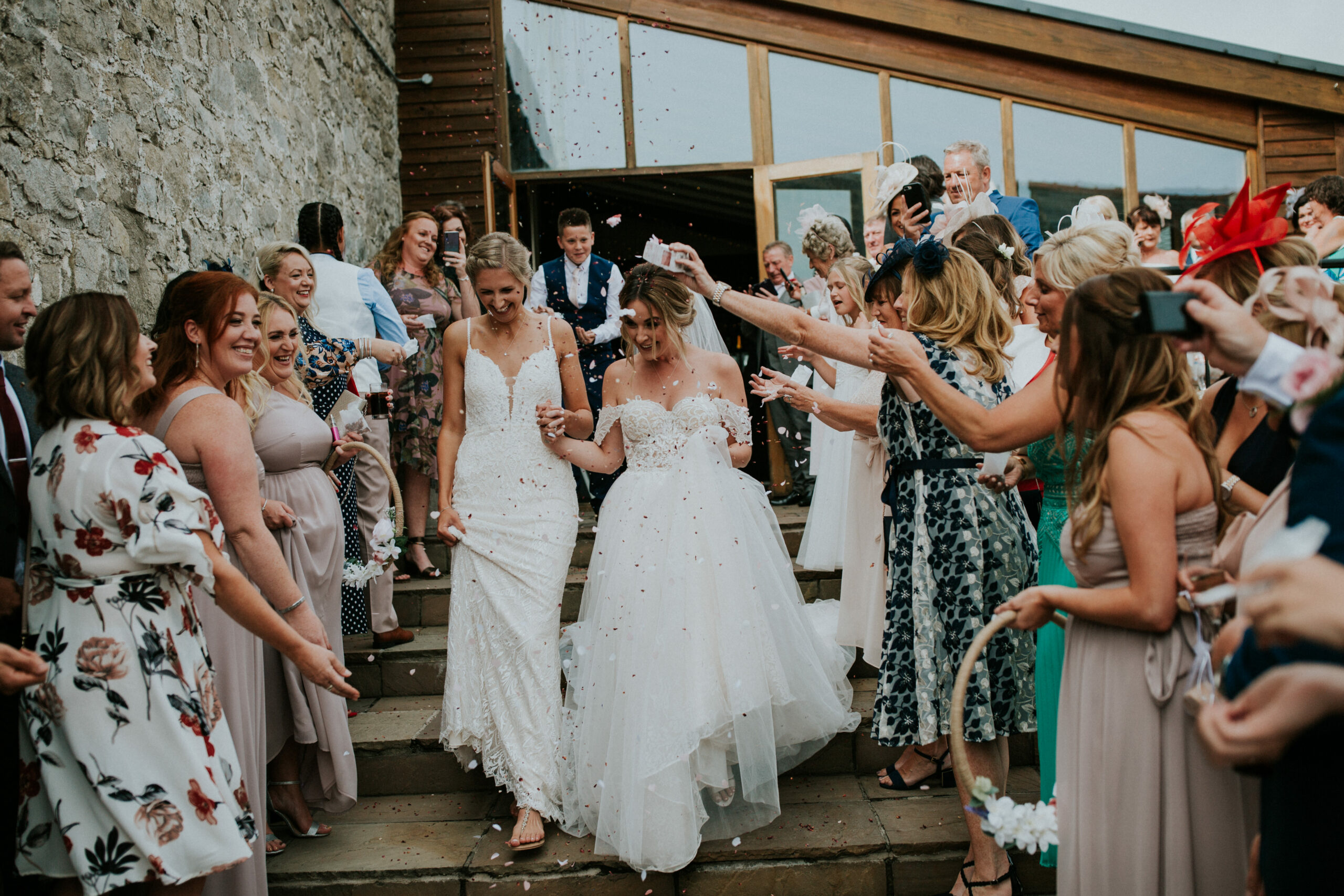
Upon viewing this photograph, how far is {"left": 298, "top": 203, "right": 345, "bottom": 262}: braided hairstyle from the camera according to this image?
4.75 m

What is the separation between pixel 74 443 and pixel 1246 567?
2.37 meters

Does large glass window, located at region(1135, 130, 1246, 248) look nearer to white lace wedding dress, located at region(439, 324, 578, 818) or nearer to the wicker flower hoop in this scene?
white lace wedding dress, located at region(439, 324, 578, 818)

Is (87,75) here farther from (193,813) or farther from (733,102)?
(733,102)

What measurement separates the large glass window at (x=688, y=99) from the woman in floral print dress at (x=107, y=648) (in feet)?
21.9

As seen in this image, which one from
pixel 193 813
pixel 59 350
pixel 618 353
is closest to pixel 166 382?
pixel 59 350

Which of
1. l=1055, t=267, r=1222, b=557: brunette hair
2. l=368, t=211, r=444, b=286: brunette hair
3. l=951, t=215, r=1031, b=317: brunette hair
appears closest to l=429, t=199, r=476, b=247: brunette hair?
l=368, t=211, r=444, b=286: brunette hair

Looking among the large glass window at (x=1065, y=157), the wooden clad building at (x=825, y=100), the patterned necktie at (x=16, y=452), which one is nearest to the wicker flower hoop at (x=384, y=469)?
the patterned necktie at (x=16, y=452)

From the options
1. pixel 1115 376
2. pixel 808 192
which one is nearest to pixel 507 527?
pixel 1115 376

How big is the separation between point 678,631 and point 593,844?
818 millimetres

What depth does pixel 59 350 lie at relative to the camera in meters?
2.10

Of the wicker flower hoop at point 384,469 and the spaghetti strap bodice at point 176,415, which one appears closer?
the spaghetti strap bodice at point 176,415

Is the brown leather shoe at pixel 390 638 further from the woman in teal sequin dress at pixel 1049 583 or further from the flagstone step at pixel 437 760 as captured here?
the woman in teal sequin dress at pixel 1049 583

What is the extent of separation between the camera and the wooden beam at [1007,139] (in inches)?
316

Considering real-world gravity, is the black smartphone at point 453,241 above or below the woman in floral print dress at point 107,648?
above
